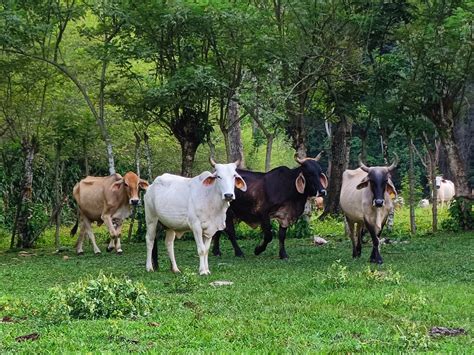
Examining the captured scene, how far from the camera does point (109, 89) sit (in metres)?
18.1

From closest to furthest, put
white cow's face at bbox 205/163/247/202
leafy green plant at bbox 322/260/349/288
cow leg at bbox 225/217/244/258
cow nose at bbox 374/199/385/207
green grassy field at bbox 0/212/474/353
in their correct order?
green grassy field at bbox 0/212/474/353 < leafy green plant at bbox 322/260/349/288 < white cow's face at bbox 205/163/247/202 < cow nose at bbox 374/199/385/207 < cow leg at bbox 225/217/244/258

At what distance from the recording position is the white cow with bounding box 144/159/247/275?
35.2ft

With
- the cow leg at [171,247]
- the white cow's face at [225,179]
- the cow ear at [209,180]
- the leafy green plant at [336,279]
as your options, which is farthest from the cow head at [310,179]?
the leafy green plant at [336,279]

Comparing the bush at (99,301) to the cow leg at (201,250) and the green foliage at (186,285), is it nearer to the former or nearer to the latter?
the green foliage at (186,285)

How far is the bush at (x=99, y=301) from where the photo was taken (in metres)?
6.80

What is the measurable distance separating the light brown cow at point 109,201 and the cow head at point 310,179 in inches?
143

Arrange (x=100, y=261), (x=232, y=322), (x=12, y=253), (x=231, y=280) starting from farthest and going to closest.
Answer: (x=12, y=253)
(x=100, y=261)
(x=231, y=280)
(x=232, y=322)

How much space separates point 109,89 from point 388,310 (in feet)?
41.9

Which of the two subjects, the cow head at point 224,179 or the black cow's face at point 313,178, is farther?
the black cow's face at point 313,178

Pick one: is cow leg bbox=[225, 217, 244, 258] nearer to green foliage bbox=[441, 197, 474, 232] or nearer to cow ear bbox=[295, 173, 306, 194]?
cow ear bbox=[295, 173, 306, 194]

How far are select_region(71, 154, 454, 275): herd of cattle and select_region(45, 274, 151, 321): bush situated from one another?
10.9 feet

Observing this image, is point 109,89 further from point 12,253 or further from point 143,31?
point 12,253

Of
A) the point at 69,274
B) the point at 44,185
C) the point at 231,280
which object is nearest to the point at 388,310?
the point at 231,280

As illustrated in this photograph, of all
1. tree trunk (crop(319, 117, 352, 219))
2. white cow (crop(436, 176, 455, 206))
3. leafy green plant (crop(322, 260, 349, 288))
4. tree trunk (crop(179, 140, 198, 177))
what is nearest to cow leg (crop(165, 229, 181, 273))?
leafy green plant (crop(322, 260, 349, 288))
